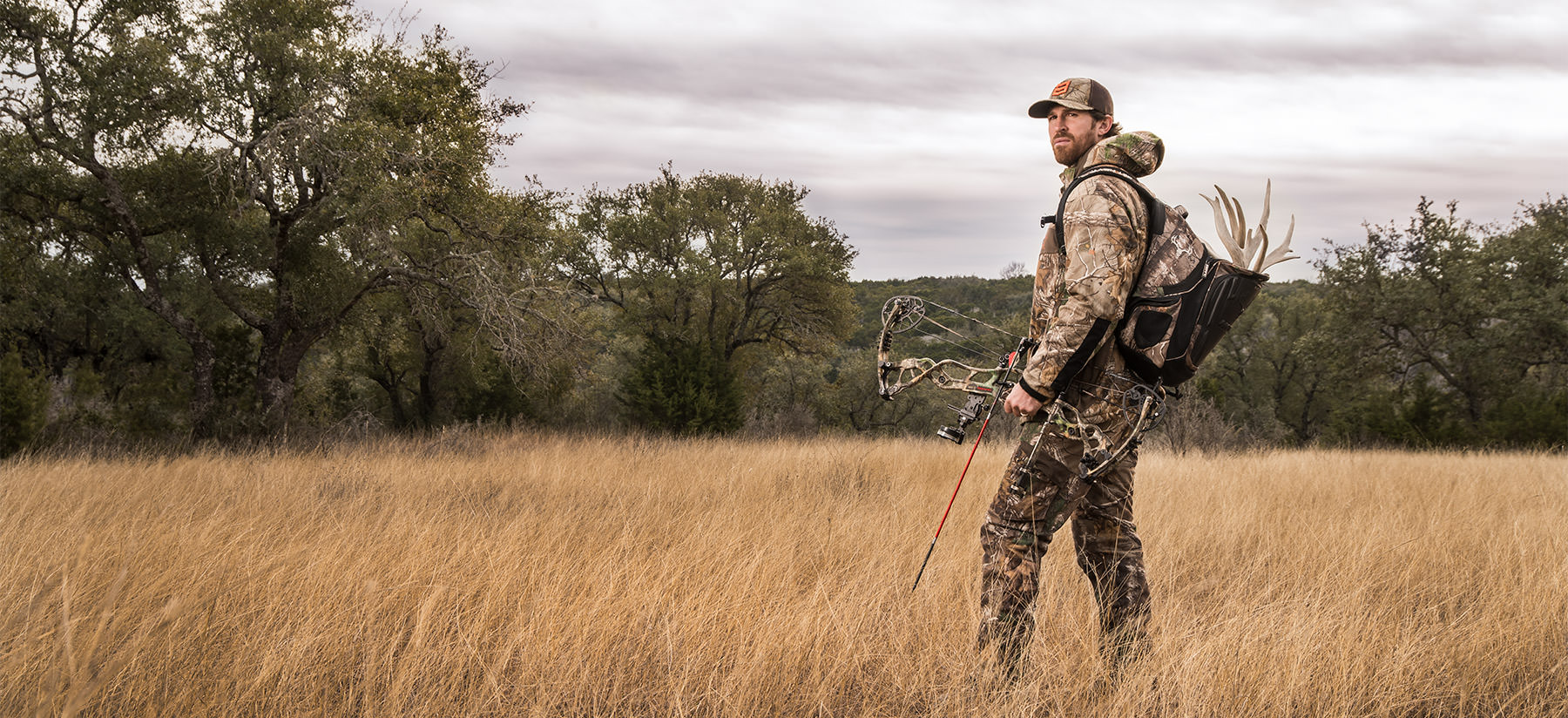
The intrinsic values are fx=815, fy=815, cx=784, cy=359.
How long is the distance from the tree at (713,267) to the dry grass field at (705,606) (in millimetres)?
17721

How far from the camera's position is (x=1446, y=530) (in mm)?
5148

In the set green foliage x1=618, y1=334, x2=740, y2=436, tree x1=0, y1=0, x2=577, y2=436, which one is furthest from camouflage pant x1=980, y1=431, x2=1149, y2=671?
green foliage x1=618, y1=334, x2=740, y2=436

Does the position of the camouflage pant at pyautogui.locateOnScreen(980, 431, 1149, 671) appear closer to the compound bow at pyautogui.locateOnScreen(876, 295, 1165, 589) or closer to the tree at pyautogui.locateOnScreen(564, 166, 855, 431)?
the compound bow at pyautogui.locateOnScreen(876, 295, 1165, 589)

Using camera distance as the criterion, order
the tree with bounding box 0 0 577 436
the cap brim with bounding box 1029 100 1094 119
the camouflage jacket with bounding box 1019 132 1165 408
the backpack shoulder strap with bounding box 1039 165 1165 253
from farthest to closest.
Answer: the tree with bounding box 0 0 577 436
the cap brim with bounding box 1029 100 1094 119
the backpack shoulder strap with bounding box 1039 165 1165 253
the camouflage jacket with bounding box 1019 132 1165 408

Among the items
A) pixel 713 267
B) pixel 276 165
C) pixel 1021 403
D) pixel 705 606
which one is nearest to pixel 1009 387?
pixel 1021 403

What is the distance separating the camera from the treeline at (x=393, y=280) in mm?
11211

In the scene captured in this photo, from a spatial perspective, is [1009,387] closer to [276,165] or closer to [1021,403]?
[1021,403]

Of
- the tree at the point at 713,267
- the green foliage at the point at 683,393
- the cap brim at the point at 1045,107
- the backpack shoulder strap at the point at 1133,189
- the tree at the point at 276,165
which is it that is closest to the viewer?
the backpack shoulder strap at the point at 1133,189

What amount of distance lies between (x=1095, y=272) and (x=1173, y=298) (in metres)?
0.31

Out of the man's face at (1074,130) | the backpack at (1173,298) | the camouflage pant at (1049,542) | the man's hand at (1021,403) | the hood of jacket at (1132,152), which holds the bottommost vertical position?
the camouflage pant at (1049,542)

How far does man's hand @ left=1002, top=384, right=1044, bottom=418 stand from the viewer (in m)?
2.69

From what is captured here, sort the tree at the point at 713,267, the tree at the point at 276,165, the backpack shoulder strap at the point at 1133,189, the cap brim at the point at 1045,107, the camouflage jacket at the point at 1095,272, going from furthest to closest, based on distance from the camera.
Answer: the tree at the point at 713,267 → the tree at the point at 276,165 → the cap brim at the point at 1045,107 → the backpack shoulder strap at the point at 1133,189 → the camouflage jacket at the point at 1095,272

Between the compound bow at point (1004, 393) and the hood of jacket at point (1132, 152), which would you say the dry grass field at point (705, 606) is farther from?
the hood of jacket at point (1132, 152)

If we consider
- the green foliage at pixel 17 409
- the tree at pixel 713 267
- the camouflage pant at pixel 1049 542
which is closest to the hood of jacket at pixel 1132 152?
the camouflage pant at pixel 1049 542
